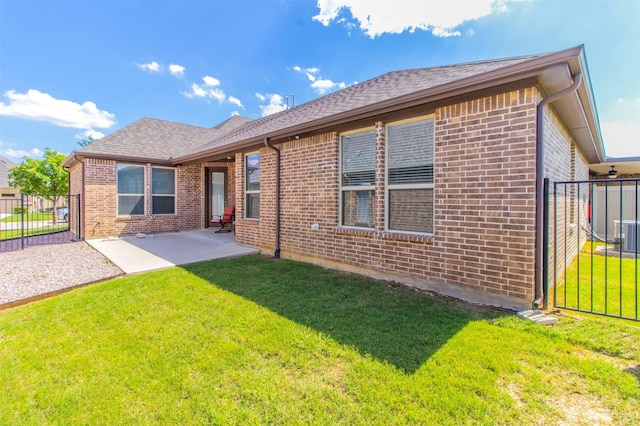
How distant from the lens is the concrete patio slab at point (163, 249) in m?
6.48

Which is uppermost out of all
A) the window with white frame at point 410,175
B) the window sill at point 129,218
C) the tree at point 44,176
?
the tree at point 44,176

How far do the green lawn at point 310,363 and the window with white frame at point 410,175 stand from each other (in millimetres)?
1261

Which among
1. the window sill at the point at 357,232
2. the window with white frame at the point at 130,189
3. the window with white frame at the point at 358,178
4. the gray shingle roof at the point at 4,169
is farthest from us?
the gray shingle roof at the point at 4,169

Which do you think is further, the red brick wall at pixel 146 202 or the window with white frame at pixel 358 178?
the red brick wall at pixel 146 202

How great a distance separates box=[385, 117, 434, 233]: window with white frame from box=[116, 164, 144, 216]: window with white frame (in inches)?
383

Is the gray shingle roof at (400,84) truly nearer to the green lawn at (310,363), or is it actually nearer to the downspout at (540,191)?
the downspout at (540,191)

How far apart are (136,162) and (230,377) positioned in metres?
10.4

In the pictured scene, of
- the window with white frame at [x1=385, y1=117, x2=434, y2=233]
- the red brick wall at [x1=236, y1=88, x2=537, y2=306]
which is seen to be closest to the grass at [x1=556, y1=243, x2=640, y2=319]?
the red brick wall at [x1=236, y1=88, x2=537, y2=306]

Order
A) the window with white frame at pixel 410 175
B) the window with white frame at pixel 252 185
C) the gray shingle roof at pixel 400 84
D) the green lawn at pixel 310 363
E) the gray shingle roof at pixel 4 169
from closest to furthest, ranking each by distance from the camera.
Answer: the green lawn at pixel 310 363, the gray shingle roof at pixel 400 84, the window with white frame at pixel 410 175, the window with white frame at pixel 252 185, the gray shingle roof at pixel 4 169

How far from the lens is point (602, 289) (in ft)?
15.2

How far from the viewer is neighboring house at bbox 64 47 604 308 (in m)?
3.50

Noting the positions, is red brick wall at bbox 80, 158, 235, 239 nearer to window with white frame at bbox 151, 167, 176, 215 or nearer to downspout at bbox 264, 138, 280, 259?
window with white frame at bbox 151, 167, 176, 215

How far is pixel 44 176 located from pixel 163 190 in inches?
526

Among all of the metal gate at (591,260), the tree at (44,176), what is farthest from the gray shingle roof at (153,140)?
the metal gate at (591,260)
